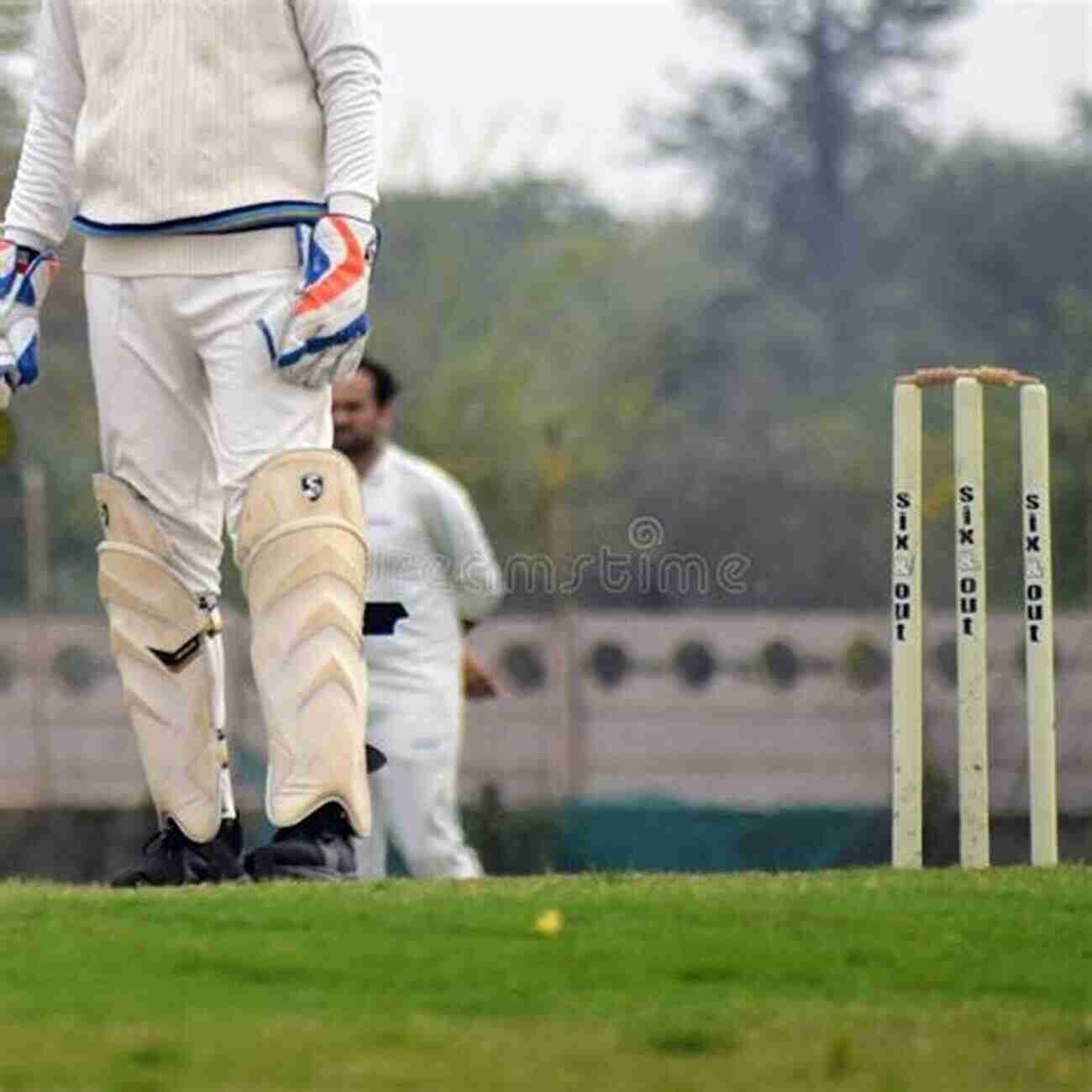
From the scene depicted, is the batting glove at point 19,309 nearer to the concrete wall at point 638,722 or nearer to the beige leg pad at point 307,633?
the beige leg pad at point 307,633

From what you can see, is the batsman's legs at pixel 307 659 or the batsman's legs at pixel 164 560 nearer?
the batsman's legs at pixel 307 659

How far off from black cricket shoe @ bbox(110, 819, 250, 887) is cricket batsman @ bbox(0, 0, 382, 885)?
17cm

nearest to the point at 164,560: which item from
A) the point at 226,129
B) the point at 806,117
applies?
the point at 226,129

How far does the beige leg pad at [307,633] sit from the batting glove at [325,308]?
0.20 metres

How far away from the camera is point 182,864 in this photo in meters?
9.04

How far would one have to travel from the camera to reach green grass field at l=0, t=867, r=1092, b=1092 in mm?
6262

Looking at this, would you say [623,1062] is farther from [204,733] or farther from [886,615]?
[886,615]

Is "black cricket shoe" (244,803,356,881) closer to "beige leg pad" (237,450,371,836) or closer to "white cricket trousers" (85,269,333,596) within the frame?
"beige leg pad" (237,450,371,836)

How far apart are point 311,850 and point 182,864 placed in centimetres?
41

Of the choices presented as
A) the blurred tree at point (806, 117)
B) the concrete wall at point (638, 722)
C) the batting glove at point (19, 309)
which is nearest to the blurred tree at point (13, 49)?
the concrete wall at point (638, 722)

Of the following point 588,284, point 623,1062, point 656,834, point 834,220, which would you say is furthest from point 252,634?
point 834,220

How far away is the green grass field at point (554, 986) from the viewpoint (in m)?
6.26

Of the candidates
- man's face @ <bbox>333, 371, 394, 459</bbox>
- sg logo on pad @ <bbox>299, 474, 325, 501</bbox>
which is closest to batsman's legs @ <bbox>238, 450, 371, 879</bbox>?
sg logo on pad @ <bbox>299, 474, 325, 501</bbox>

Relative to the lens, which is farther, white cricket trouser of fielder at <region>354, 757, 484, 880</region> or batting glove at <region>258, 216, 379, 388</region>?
white cricket trouser of fielder at <region>354, 757, 484, 880</region>
